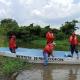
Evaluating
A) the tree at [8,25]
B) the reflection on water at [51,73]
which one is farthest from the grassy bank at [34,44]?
the reflection on water at [51,73]

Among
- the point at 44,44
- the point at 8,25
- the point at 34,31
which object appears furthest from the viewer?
the point at 8,25

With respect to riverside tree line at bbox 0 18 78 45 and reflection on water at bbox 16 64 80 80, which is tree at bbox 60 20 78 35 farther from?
reflection on water at bbox 16 64 80 80

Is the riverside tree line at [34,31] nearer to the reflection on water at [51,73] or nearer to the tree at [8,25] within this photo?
the tree at [8,25]

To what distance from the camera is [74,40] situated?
1977 centimetres

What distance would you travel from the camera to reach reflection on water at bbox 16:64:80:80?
13.6 metres

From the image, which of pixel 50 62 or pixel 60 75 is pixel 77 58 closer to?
pixel 50 62

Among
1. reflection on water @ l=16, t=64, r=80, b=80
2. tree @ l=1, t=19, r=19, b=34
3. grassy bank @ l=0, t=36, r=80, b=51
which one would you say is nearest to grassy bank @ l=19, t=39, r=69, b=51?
grassy bank @ l=0, t=36, r=80, b=51

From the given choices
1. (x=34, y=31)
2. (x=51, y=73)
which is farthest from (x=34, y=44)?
(x=51, y=73)

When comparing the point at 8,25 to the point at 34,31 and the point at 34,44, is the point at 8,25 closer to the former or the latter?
the point at 34,31

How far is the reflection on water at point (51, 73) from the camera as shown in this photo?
13.6 m

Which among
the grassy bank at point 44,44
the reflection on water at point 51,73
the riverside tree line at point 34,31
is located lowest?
the reflection on water at point 51,73

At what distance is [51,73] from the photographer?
48.9ft

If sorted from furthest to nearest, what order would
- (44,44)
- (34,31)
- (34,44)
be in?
1. (34,31)
2. (34,44)
3. (44,44)

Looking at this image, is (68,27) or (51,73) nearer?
(51,73)
